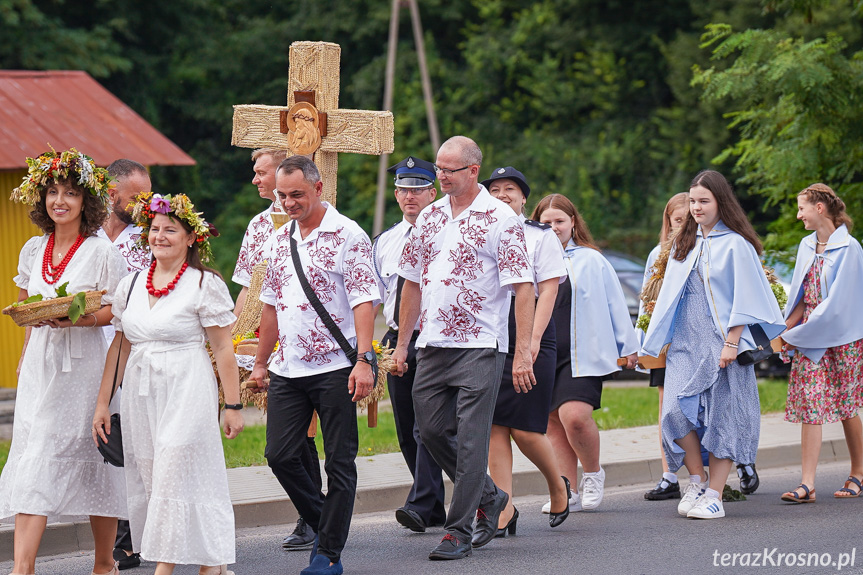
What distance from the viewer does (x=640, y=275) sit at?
17484mm

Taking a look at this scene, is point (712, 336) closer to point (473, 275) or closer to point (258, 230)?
point (473, 275)

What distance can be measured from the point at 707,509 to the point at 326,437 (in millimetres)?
2719

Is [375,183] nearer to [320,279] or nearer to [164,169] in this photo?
[164,169]

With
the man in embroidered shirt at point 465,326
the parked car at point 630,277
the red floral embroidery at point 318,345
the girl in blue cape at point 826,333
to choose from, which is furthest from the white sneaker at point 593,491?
the parked car at point 630,277

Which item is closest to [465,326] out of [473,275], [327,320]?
[473,275]

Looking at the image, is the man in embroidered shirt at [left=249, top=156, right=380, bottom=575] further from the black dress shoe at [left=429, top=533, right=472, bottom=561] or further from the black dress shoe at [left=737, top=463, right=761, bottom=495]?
the black dress shoe at [left=737, top=463, right=761, bottom=495]

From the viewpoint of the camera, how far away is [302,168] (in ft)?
18.8

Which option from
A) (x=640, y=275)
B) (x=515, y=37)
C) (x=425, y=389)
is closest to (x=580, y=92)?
(x=515, y=37)

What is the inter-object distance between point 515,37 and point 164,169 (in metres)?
10.3

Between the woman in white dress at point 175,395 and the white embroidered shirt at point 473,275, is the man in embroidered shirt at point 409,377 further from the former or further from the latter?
the woman in white dress at point 175,395

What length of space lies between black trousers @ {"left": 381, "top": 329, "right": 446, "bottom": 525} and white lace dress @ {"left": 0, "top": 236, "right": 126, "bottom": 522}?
1.94m

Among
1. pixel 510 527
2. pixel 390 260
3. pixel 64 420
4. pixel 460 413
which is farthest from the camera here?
pixel 390 260

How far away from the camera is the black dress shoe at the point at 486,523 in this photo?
6293 mm

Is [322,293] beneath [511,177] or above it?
beneath
